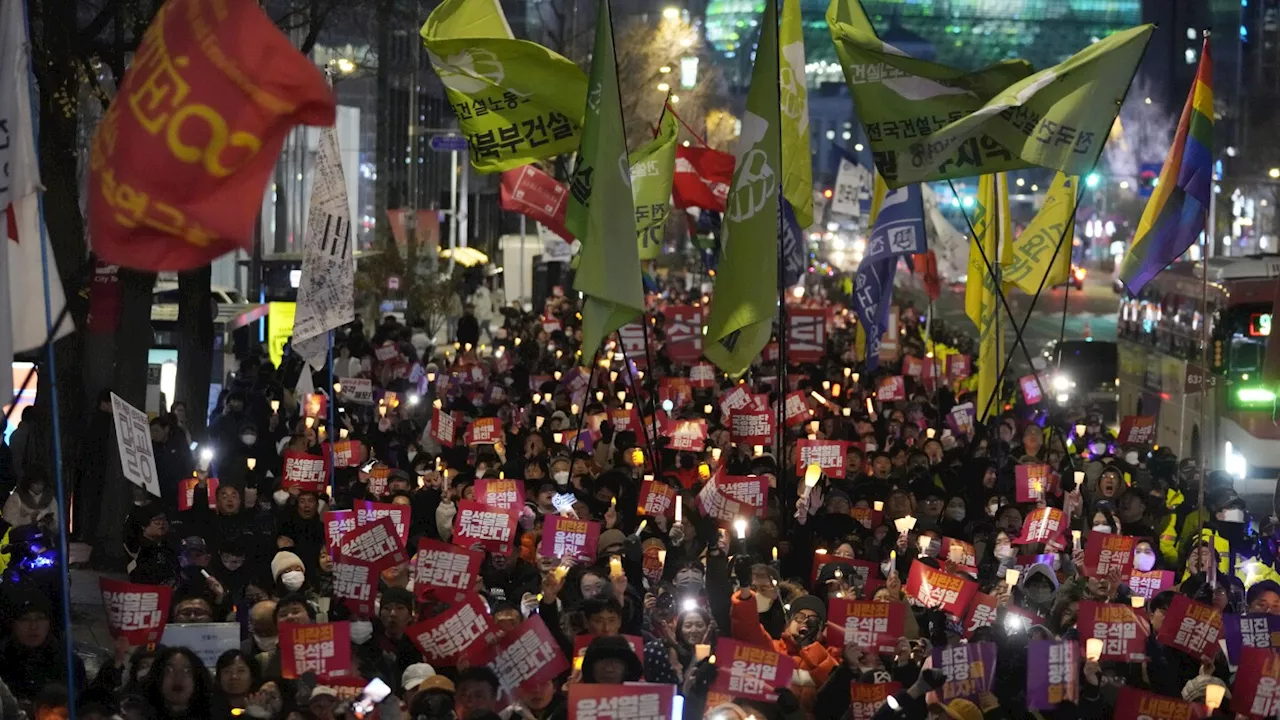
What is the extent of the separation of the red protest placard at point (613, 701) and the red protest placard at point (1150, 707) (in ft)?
6.92

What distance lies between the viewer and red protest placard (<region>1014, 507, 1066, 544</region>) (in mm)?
12461

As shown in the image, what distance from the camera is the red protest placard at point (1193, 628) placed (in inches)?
376

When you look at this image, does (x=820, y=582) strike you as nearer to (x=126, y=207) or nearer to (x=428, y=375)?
(x=126, y=207)

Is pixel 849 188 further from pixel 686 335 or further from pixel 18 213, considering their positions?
pixel 18 213

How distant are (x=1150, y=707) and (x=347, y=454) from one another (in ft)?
29.6

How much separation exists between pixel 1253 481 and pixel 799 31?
380 inches

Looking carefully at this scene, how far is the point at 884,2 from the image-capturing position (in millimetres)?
186125

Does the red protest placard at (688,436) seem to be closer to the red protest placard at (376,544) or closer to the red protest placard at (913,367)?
the red protest placard at (376,544)

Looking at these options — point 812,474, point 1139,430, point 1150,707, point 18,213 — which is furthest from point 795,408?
point 18,213

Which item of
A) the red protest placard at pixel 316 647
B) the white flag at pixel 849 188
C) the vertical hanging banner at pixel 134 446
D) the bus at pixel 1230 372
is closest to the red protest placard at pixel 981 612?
the red protest placard at pixel 316 647

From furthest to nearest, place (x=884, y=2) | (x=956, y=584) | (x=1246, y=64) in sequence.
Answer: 1. (x=884, y=2)
2. (x=1246, y=64)
3. (x=956, y=584)

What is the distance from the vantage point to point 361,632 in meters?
9.75

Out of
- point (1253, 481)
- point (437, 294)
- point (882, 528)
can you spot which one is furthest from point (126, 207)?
point (437, 294)

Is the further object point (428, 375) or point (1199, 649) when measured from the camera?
point (428, 375)
